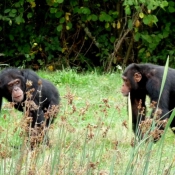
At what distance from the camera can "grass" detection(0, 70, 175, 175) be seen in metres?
3.14

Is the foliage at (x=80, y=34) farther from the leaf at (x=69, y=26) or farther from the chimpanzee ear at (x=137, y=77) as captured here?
the chimpanzee ear at (x=137, y=77)

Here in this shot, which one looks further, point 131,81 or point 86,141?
point 131,81

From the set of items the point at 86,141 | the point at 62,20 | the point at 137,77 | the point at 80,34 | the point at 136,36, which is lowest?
the point at 80,34

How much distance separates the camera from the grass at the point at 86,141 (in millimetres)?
3145

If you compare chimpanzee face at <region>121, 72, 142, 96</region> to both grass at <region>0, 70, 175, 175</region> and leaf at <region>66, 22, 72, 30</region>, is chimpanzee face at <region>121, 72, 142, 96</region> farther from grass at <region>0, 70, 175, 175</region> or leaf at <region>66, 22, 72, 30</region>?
leaf at <region>66, 22, 72, 30</region>

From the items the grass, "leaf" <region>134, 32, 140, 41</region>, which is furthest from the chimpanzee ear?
"leaf" <region>134, 32, 140, 41</region>

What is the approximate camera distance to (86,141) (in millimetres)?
→ 3320

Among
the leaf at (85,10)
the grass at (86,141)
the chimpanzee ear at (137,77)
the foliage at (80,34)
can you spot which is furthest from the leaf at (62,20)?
the chimpanzee ear at (137,77)

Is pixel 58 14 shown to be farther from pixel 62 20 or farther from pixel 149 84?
pixel 149 84

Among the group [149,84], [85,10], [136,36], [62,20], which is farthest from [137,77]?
[62,20]

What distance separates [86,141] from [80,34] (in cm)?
998

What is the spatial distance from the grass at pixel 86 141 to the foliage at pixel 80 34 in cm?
231

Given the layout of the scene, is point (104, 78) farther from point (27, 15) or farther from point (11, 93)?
point (11, 93)

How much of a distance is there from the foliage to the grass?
90.9 inches
